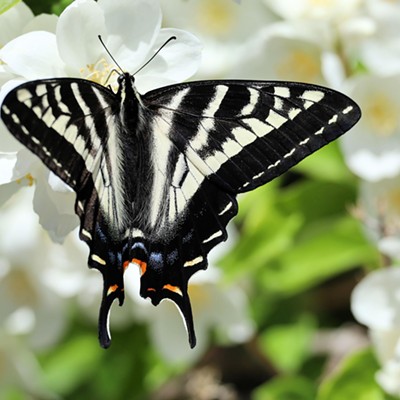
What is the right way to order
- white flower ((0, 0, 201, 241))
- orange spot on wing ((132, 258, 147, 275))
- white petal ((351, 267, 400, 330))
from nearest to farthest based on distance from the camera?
white flower ((0, 0, 201, 241))
orange spot on wing ((132, 258, 147, 275))
white petal ((351, 267, 400, 330))

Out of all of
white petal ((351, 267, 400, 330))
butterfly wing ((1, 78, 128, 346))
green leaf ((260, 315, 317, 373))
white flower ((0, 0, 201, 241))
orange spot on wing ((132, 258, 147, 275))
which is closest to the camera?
butterfly wing ((1, 78, 128, 346))

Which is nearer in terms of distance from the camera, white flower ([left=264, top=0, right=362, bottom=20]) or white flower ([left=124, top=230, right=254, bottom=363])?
white flower ([left=264, top=0, right=362, bottom=20])

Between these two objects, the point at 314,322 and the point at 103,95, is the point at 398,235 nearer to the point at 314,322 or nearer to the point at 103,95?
the point at 314,322

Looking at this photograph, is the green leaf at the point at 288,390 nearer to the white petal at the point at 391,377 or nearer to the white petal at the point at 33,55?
the white petal at the point at 391,377

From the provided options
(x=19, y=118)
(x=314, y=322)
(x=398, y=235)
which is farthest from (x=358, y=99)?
(x=19, y=118)

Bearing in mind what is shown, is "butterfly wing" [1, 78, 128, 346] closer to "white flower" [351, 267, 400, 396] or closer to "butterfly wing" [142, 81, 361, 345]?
"butterfly wing" [142, 81, 361, 345]

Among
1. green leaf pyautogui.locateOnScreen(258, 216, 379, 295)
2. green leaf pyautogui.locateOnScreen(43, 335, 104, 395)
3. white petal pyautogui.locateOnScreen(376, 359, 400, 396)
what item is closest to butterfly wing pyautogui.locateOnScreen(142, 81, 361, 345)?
white petal pyautogui.locateOnScreen(376, 359, 400, 396)

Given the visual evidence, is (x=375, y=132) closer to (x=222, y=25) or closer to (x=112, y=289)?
(x=222, y=25)
